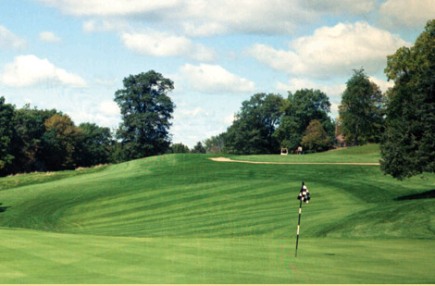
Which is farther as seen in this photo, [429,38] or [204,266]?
[429,38]

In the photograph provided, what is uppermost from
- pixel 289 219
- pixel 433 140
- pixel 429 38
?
pixel 429 38

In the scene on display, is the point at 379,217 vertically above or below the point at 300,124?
below

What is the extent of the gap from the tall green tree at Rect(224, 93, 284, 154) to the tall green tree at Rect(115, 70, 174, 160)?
36.7 m

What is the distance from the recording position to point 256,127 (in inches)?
6796

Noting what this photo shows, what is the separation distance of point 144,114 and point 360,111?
40.1 metres

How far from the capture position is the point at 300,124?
16338 centimetres

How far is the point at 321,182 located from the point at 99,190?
69.6 ft

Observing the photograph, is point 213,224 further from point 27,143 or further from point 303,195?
point 27,143

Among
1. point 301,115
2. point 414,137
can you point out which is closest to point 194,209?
point 414,137

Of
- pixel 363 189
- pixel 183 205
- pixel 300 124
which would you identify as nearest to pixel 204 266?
pixel 183 205

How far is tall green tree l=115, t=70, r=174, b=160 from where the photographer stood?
13200 centimetres

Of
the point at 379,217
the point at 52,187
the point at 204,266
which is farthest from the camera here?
the point at 52,187

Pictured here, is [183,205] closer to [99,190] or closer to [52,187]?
[99,190]

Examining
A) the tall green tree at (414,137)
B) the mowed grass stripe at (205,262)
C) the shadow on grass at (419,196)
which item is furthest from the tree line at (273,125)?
the mowed grass stripe at (205,262)
